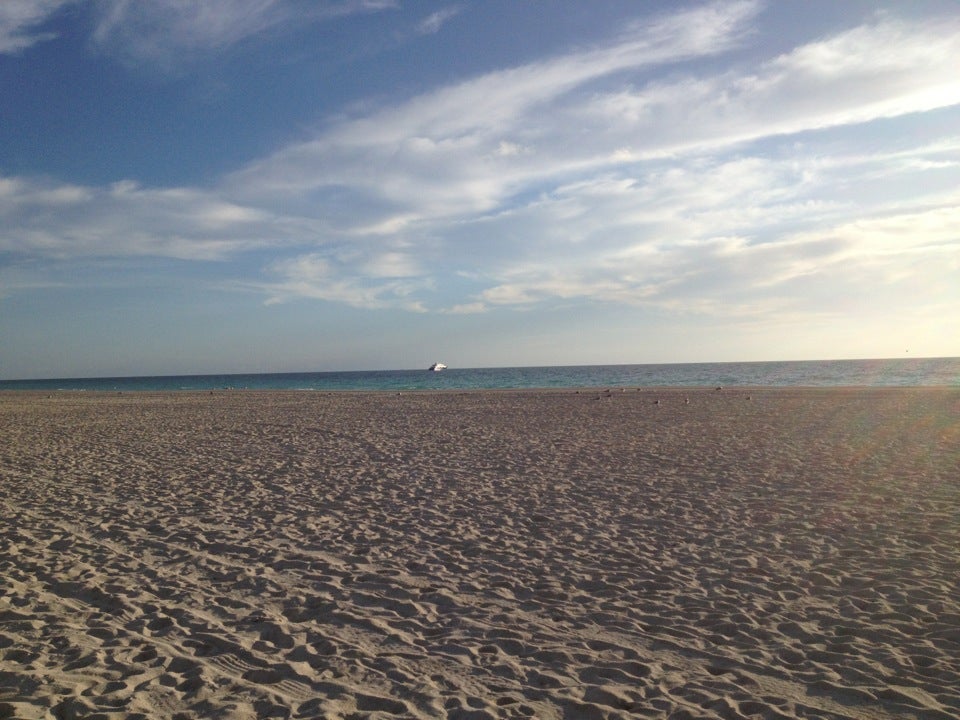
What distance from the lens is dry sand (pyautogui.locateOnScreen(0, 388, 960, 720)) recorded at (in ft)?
14.1

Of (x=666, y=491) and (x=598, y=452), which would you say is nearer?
(x=666, y=491)

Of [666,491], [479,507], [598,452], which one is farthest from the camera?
[598,452]

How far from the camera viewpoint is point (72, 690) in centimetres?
416

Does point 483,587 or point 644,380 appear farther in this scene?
point 644,380

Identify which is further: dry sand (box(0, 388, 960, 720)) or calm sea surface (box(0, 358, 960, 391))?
calm sea surface (box(0, 358, 960, 391))

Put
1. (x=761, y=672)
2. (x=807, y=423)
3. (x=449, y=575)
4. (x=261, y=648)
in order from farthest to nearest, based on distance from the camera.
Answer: (x=807, y=423) < (x=449, y=575) < (x=261, y=648) < (x=761, y=672)

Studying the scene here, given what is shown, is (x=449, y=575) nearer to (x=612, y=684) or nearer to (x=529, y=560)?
(x=529, y=560)

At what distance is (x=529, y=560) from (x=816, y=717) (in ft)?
11.3

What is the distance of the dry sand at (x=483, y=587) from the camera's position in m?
4.29

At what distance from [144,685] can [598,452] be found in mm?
11606

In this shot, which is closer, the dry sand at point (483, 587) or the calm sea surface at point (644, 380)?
the dry sand at point (483, 587)

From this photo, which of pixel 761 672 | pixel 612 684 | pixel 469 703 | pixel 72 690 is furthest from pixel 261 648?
pixel 761 672

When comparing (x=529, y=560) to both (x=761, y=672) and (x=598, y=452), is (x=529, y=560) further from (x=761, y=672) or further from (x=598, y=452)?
(x=598, y=452)

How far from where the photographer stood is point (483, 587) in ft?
20.5
